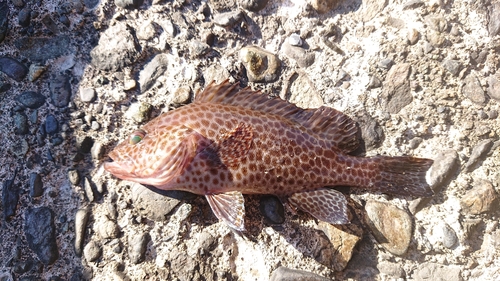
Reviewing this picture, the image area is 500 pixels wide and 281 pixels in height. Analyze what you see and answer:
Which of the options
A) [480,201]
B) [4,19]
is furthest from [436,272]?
[4,19]

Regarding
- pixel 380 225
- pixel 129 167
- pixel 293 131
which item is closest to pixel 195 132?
pixel 129 167

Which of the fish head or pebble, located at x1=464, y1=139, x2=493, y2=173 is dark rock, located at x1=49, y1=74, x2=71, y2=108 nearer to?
the fish head

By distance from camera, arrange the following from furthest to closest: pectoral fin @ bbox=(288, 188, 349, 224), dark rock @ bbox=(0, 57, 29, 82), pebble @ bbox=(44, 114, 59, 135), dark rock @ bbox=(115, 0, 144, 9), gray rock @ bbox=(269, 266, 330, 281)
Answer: dark rock @ bbox=(115, 0, 144, 9) → dark rock @ bbox=(0, 57, 29, 82) → pebble @ bbox=(44, 114, 59, 135) → pectoral fin @ bbox=(288, 188, 349, 224) → gray rock @ bbox=(269, 266, 330, 281)

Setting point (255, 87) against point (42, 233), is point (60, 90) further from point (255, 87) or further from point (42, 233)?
point (255, 87)

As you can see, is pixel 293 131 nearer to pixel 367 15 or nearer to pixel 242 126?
pixel 242 126

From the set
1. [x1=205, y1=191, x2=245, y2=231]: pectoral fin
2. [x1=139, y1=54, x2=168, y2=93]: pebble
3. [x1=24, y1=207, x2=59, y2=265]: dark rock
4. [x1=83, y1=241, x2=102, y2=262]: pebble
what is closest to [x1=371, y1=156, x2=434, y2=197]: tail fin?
[x1=205, y1=191, x2=245, y2=231]: pectoral fin

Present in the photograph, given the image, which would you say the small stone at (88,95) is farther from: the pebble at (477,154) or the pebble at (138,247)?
the pebble at (477,154)

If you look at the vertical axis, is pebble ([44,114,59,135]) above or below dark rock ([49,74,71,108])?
A: below
